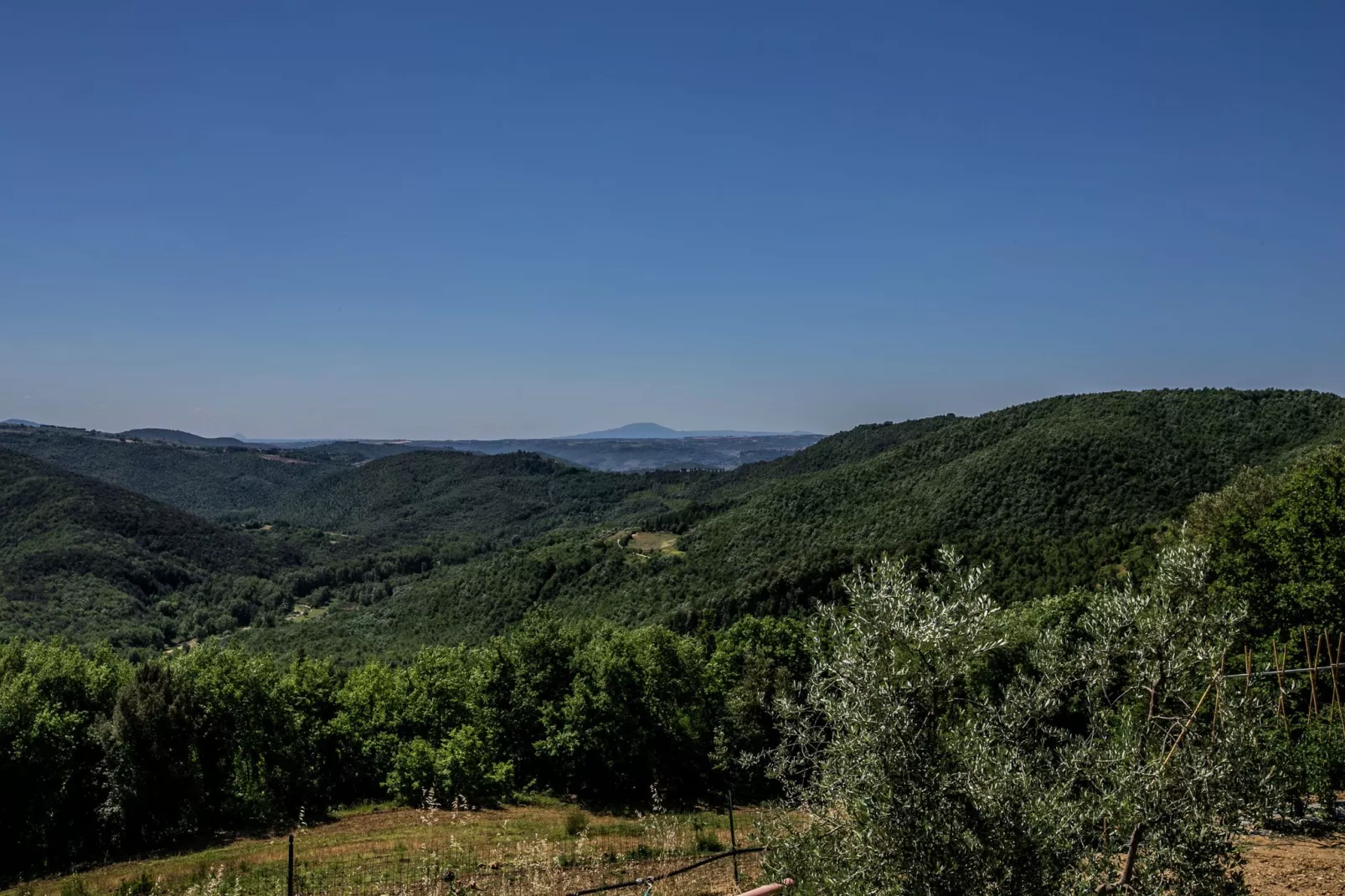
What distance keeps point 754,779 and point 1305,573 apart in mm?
22651

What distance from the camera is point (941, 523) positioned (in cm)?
7525

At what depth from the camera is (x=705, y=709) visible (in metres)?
34.8

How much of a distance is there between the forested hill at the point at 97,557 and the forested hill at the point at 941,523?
80.7 ft

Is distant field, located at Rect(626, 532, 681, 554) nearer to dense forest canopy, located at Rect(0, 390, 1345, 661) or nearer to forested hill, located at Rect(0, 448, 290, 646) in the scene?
dense forest canopy, located at Rect(0, 390, 1345, 661)

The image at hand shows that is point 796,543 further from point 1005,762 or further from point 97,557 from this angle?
point 97,557

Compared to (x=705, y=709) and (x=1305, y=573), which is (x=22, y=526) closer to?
(x=705, y=709)

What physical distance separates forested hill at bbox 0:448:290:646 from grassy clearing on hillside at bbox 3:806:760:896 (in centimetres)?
9256

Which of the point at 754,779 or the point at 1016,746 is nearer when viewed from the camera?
the point at 1016,746

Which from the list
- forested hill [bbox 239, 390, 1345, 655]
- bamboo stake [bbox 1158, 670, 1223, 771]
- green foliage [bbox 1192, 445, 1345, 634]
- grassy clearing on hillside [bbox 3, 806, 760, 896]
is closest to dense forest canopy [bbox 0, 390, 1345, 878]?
green foliage [bbox 1192, 445, 1345, 634]

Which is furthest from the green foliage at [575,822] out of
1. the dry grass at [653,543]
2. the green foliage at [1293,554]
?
the dry grass at [653,543]

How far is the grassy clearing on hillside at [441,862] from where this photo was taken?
15344mm

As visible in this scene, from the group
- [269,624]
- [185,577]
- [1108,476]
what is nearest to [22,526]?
[185,577]

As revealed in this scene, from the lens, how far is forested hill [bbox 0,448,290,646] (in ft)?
358

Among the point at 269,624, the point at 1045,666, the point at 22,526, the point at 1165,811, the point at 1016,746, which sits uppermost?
the point at 1045,666
